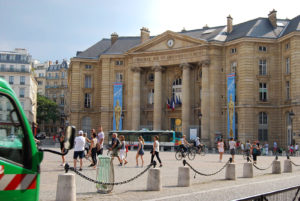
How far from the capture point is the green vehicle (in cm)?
555

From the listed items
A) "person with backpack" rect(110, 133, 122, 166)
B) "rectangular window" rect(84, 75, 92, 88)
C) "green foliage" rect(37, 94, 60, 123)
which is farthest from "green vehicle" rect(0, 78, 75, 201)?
"green foliage" rect(37, 94, 60, 123)

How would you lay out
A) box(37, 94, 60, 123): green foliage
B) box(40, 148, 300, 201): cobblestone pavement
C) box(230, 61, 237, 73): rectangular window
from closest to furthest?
box(40, 148, 300, 201): cobblestone pavement → box(230, 61, 237, 73): rectangular window → box(37, 94, 60, 123): green foliage

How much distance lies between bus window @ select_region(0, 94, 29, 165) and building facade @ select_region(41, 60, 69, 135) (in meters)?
114

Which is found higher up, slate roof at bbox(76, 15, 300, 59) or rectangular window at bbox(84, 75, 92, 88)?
slate roof at bbox(76, 15, 300, 59)

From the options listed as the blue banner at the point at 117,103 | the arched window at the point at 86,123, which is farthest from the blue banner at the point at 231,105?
the arched window at the point at 86,123

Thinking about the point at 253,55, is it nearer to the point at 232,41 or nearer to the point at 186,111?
the point at 232,41

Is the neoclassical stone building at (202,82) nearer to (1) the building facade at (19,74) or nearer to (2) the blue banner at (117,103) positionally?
(2) the blue banner at (117,103)

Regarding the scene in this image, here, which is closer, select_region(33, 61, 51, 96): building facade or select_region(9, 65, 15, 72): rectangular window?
select_region(9, 65, 15, 72): rectangular window

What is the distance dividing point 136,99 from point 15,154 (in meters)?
55.5

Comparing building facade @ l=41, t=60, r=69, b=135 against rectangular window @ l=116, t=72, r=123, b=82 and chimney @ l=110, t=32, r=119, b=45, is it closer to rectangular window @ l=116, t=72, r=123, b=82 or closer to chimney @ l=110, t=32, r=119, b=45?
chimney @ l=110, t=32, r=119, b=45

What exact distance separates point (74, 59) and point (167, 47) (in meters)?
15.8

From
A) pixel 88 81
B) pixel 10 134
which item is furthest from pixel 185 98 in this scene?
pixel 10 134

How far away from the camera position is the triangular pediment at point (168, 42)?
57219 millimetres

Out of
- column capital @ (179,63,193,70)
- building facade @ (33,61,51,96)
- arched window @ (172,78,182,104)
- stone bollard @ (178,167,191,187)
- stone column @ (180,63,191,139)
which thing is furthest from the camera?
building facade @ (33,61,51,96)
